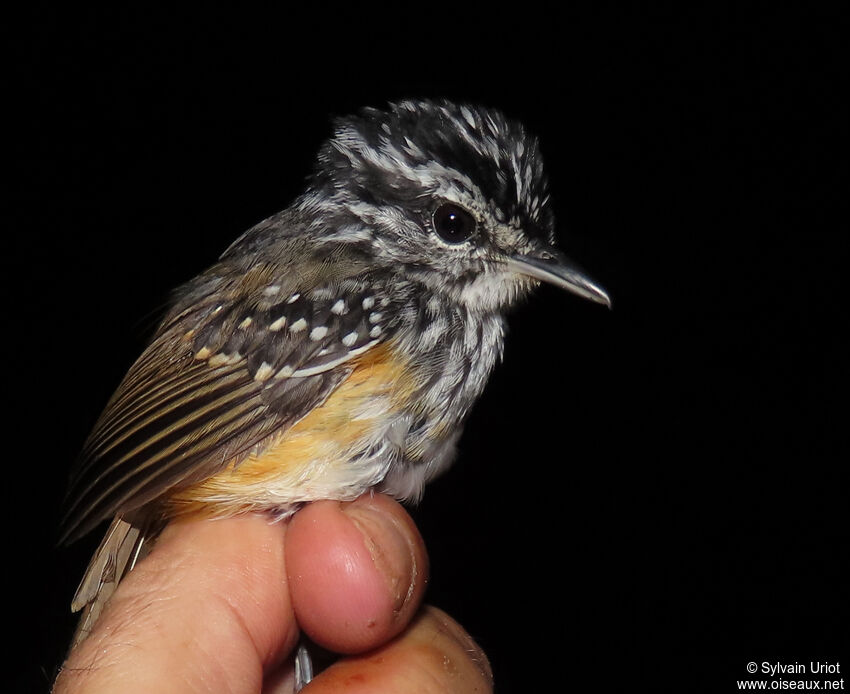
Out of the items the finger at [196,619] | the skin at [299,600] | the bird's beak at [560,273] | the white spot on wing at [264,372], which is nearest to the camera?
the finger at [196,619]

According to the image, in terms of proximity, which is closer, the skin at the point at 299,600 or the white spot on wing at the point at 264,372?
the skin at the point at 299,600

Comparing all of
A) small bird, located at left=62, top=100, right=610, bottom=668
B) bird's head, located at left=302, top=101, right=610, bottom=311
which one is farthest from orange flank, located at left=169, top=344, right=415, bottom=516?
bird's head, located at left=302, top=101, right=610, bottom=311

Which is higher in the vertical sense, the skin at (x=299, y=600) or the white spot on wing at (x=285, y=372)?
the white spot on wing at (x=285, y=372)

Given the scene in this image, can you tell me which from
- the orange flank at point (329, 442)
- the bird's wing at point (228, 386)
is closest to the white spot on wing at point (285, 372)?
the bird's wing at point (228, 386)

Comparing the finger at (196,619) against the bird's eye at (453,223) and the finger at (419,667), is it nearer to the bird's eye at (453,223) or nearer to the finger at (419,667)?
the finger at (419,667)

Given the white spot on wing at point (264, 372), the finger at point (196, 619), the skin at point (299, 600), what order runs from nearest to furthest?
1. the finger at point (196, 619)
2. the skin at point (299, 600)
3. the white spot on wing at point (264, 372)

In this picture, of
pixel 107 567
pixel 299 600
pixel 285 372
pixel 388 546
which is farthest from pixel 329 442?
pixel 107 567
